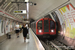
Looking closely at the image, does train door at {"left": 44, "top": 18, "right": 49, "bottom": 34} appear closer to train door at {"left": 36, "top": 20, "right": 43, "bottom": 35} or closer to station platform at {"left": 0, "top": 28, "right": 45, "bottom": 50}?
train door at {"left": 36, "top": 20, "right": 43, "bottom": 35}

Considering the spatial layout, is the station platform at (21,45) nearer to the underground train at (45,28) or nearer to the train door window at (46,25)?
the underground train at (45,28)

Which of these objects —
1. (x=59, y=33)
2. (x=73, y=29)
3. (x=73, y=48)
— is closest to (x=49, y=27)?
(x=59, y=33)

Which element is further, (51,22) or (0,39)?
(51,22)

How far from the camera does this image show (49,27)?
393 inches

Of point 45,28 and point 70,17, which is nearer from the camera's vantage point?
point 70,17

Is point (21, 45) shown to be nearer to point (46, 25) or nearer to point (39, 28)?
point (39, 28)

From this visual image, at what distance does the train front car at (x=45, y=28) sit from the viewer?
981 centimetres

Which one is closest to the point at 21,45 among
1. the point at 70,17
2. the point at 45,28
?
the point at 45,28

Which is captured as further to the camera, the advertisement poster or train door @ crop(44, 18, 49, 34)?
train door @ crop(44, 18, 49, 34)

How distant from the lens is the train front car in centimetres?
981

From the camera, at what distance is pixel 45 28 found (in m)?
9.95

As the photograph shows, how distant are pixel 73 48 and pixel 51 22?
398 centimetres

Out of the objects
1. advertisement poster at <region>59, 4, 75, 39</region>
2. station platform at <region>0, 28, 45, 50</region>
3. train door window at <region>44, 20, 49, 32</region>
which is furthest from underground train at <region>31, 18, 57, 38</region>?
station platform at <region>0, 28, 45, 50</region>

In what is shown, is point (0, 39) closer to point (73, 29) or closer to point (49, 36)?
point (49, 36)
